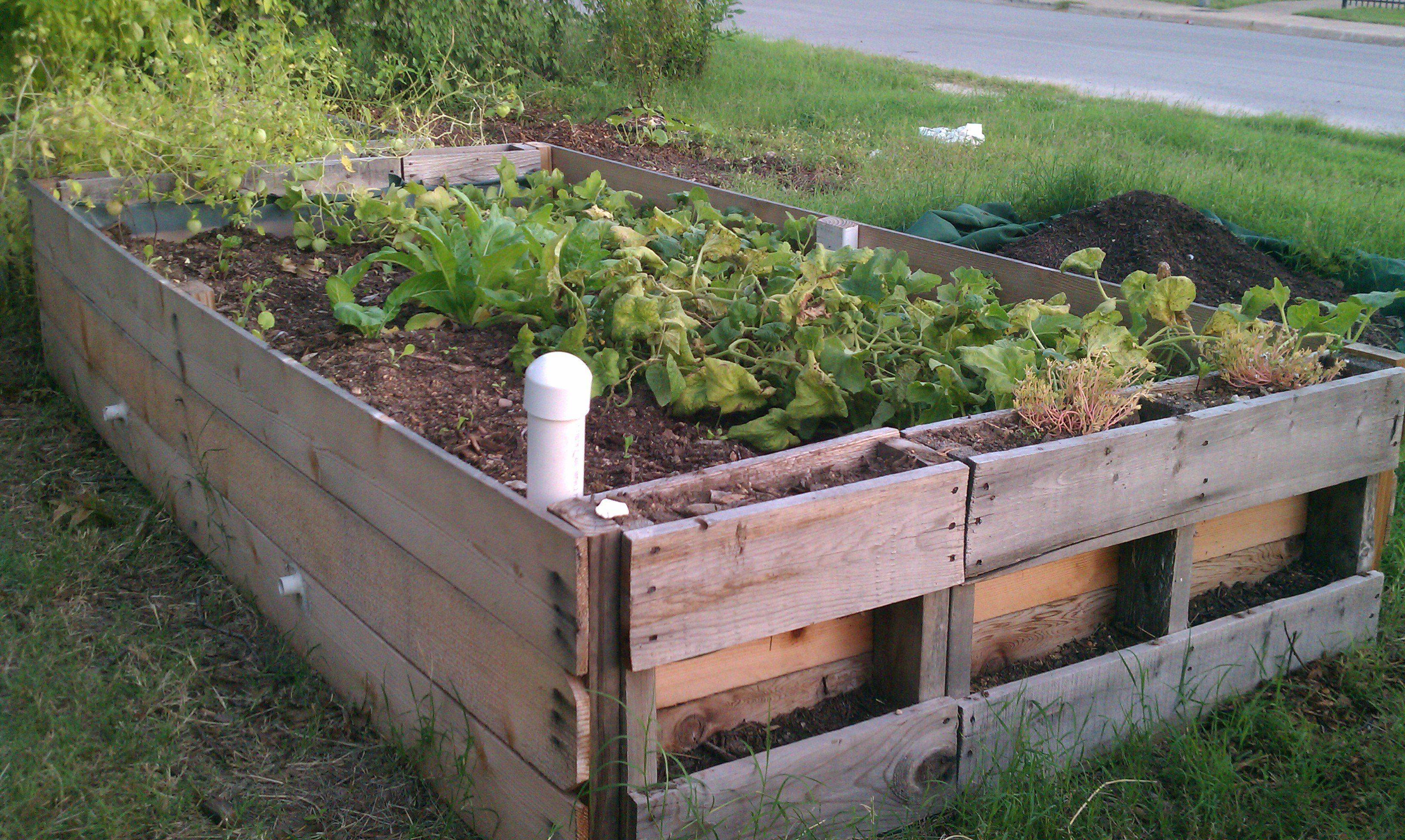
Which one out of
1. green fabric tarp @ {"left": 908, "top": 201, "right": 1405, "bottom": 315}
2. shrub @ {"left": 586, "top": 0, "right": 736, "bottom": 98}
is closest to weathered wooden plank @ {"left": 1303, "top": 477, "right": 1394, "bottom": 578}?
green fabric tarp @ {"left": 908, "top": 201, "right": 1405, "bottom": 315}

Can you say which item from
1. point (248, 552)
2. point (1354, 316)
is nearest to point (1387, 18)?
point (1354, 316)

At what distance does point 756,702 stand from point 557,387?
690mm

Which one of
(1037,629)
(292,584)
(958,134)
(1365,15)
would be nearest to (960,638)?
(1037,629)

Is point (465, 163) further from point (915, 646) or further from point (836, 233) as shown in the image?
point (915, 646)

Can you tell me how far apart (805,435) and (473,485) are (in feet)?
2.78

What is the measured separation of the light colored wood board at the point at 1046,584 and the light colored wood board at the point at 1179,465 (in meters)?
0.11

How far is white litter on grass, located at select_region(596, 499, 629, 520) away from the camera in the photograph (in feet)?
5.54

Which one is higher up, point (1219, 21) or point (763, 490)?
point (1219, 21)

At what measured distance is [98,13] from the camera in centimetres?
409

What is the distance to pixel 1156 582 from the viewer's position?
229 centimetres

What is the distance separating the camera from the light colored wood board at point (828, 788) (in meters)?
1.78

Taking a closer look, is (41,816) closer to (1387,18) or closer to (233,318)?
(233,318)

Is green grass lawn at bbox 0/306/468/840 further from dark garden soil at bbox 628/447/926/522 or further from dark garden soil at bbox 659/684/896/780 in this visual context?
dark garden soil at bbox 628/447/926/522

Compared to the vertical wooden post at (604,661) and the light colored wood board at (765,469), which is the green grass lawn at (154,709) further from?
the light colored wood board at (765,469)
